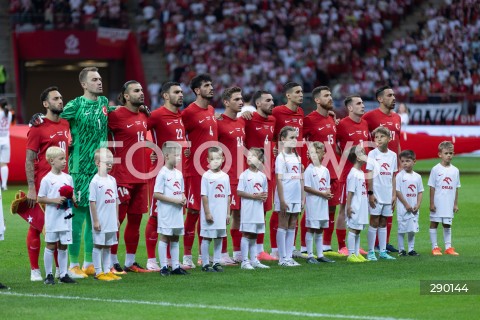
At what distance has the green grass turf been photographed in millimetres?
9336

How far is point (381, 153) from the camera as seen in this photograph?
44.5 ft

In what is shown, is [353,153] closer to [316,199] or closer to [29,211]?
[316,199]

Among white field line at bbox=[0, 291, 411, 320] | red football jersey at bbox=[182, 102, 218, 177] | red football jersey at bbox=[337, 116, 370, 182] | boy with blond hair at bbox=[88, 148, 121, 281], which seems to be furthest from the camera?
red football jersey at bbox=[337, 116, 370, 182]

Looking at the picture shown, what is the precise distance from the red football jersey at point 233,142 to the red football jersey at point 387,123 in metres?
2.19

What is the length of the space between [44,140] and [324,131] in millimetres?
3950

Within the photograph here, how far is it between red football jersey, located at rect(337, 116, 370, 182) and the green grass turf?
51.0 inches

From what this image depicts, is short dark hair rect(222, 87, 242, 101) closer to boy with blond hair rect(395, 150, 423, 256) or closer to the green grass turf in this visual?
the green grass turf

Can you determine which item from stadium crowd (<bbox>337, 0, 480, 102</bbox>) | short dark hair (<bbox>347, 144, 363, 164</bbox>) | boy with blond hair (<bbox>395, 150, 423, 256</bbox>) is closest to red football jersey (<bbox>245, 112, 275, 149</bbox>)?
short dark hair (<bbox>347, 144, 363, 164</bbox>)

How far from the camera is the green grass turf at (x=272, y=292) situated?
9336 mm

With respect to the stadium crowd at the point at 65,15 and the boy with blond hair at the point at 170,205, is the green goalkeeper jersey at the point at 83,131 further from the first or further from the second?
the stadium crowd at the point at 65,15

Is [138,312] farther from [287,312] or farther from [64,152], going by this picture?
[64,152]

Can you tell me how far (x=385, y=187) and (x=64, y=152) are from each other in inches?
169

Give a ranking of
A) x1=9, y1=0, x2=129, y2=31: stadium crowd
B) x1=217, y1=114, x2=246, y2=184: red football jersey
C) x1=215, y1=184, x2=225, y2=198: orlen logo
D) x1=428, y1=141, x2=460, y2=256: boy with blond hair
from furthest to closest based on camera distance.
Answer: x1=9, y1=0, x2=129, y2=31: stadium crowd
x1=428, y1=141, x2=460, y2=256: boy with blond hair
x1=217, y1=114, x2=246, y2=184: red football jersey
x1=215, y1=184, x2=225, y2=198: orlen logo

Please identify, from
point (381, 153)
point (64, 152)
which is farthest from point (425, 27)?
point (64, 152)
